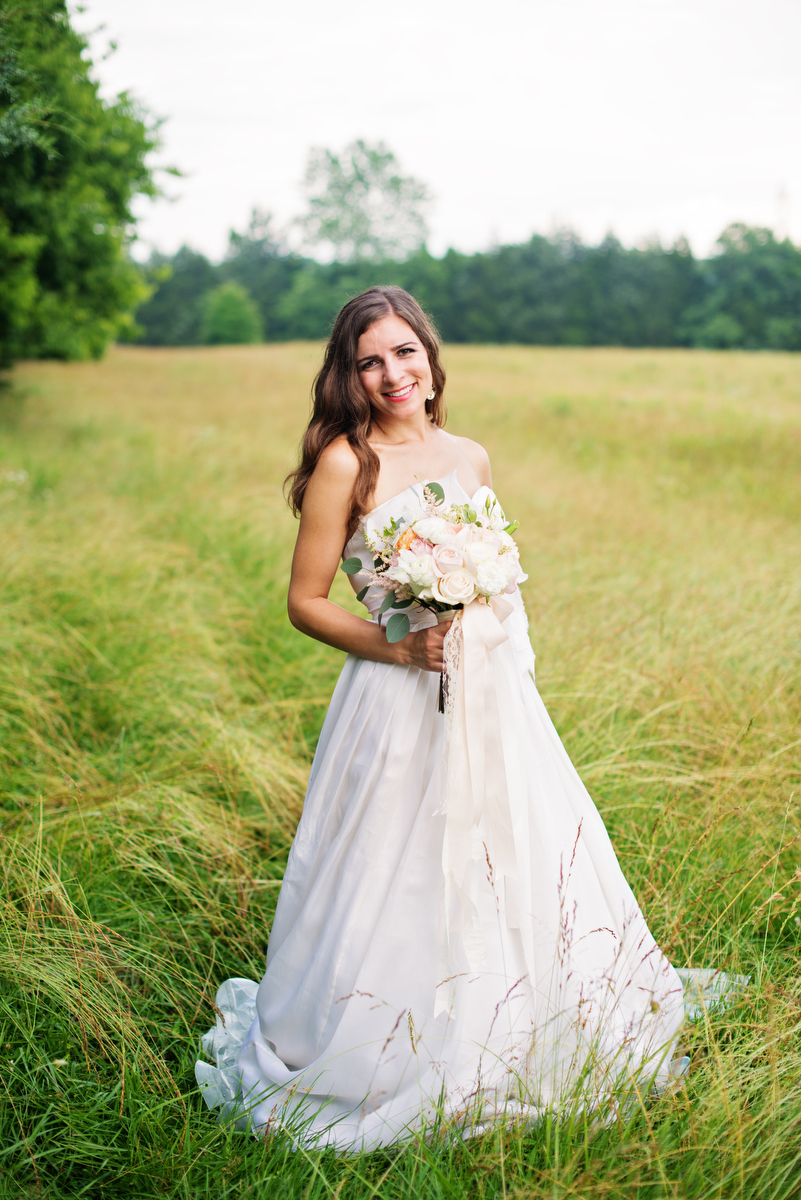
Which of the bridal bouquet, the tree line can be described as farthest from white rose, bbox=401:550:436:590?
the tree line

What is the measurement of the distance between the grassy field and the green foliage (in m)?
2.41

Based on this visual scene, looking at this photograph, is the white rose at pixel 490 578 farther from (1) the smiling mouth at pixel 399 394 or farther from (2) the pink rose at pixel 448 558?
(1) the smiling mouth at pixel 399 394

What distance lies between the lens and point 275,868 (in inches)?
125

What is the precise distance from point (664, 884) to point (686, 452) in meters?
9.59

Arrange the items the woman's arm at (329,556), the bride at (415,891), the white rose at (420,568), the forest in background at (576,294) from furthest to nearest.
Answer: the forest in background at (576,294), the woman's arm at (329,556), the bride at (415,891), the white rose at (420,568)

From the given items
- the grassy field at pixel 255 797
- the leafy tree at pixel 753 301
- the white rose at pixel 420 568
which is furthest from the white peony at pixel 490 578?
the leafy tree at pixel 753 301

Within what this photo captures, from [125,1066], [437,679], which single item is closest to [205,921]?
[125,1066]

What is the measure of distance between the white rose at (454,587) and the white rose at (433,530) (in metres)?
0.09

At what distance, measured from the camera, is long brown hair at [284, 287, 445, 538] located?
234cm

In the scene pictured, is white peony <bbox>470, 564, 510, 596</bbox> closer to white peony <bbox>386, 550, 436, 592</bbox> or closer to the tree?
white peony <bbox>386, 550, 436, 592</bbox>

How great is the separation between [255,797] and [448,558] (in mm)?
2089

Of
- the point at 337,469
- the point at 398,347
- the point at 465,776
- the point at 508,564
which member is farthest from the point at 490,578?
the point at 398,347

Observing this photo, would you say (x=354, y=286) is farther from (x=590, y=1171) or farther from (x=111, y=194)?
(x=590, y=1171)

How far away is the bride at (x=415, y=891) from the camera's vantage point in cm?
196
